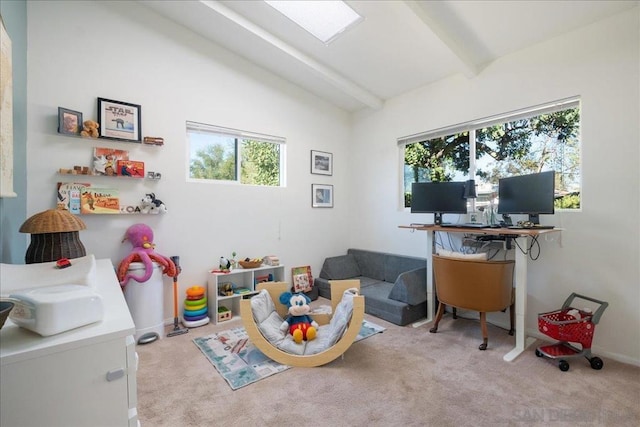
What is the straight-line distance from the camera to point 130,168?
2.74 metres

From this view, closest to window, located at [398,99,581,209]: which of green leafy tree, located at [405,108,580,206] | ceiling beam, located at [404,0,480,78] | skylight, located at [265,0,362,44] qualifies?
green leafy tree, located at [405,108,580,206]

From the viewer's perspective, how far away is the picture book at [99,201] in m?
2.55

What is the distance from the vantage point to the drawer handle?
0.82 m

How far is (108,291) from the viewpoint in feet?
4.15

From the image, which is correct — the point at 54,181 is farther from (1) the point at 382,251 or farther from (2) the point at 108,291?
(1) the point at 382,251

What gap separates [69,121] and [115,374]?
2.57 m

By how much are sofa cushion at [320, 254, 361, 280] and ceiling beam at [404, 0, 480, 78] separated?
2721mm

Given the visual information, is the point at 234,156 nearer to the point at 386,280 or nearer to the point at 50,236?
the point at 50,236

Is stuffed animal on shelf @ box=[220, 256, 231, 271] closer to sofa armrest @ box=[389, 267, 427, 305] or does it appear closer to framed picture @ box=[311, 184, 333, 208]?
framed picture @ box=[311, 184, 333, 208]

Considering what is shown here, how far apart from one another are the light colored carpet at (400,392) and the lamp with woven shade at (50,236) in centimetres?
101

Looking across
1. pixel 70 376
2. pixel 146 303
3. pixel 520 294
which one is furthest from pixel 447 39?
pixel 146 303

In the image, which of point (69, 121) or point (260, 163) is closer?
point (69, 121)

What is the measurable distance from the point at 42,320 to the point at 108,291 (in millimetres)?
532

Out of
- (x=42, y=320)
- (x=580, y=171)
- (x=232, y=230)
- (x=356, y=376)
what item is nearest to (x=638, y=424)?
(x=356, y=376)
